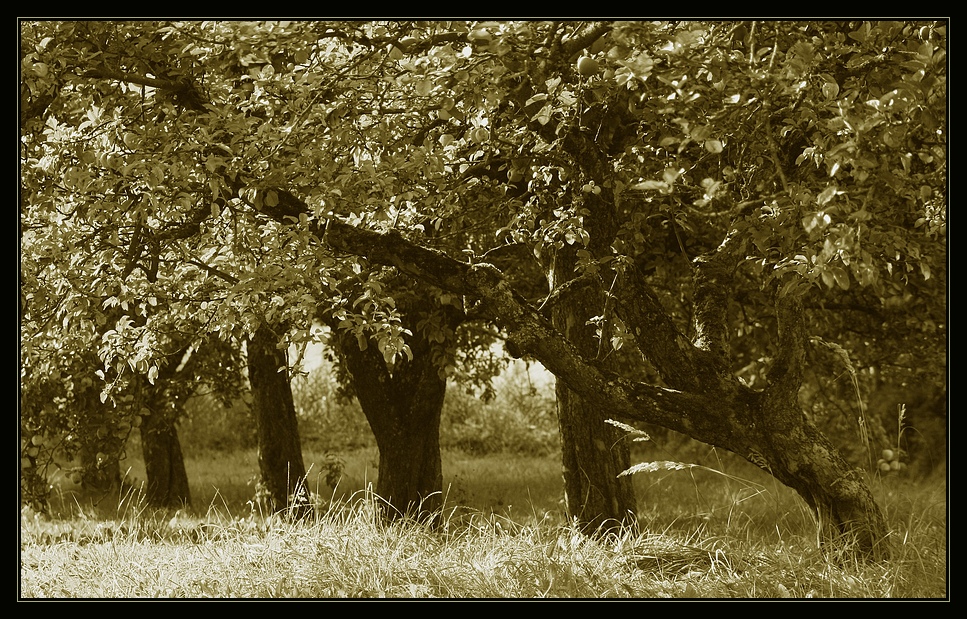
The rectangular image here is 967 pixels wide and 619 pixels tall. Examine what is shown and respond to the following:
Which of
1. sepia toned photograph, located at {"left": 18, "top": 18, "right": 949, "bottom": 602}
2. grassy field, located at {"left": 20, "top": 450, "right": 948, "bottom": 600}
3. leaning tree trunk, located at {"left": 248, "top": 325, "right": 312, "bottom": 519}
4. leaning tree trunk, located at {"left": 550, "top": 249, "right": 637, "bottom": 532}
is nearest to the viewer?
sepia toned photograph, located at {"left": 18, "top": 18, "right": 949, "bottom": 602}

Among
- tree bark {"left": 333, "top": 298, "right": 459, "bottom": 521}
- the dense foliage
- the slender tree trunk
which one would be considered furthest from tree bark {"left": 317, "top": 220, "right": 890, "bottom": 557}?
the slender tree trunk

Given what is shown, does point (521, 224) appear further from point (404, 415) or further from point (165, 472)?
point (165, 472)

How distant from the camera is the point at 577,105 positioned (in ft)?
18.2

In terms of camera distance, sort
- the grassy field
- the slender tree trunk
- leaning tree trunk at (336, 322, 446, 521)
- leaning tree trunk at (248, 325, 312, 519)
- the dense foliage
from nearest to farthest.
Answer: the dense foliage
the grassy field
leaning tree trunk at (336, 322, 446, 521)
leaning tree trunk at (248, 325, 312, 519)
the slender tree trunk

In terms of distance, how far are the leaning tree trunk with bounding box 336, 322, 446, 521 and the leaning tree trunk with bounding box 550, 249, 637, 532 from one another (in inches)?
81.1

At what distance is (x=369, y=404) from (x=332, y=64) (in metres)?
4.22

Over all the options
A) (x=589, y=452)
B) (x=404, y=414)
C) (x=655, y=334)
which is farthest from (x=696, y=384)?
(x=404, y=414)

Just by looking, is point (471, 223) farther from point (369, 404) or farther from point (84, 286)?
point (84, 286)

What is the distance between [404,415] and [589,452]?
A: 2.48 meters

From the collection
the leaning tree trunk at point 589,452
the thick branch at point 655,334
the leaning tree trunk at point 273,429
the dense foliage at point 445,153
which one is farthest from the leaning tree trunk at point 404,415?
the thick branch at point 655,334

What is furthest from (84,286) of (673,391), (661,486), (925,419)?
(925,419)

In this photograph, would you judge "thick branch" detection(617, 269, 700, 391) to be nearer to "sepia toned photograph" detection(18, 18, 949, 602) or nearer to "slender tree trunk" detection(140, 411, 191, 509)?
"sepia toned photograph" detection(18, 18, 949, 602)

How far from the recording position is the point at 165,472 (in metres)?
11.8

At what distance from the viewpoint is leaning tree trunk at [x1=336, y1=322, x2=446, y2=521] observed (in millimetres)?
8523
